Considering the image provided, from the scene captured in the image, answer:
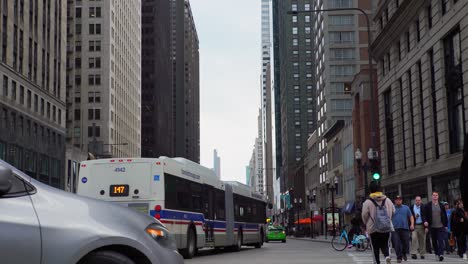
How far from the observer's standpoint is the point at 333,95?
300ft

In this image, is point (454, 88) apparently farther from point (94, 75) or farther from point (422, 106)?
point (94, 75)

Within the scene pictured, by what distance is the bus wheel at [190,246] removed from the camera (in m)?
20.7

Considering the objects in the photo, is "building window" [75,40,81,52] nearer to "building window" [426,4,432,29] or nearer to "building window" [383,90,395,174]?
"building window" [383,90,395,174]

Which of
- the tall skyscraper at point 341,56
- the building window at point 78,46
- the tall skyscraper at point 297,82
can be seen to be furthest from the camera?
the tall skyscraper at point 297,82

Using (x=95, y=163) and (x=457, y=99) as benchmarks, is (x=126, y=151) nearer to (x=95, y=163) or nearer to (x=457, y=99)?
(x=457, y=99)

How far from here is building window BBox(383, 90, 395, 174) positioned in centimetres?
4649

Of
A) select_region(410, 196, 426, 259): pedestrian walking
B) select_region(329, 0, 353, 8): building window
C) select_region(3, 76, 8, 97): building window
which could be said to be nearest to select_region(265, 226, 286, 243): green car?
select_region(3, 76, 8, 97): building window

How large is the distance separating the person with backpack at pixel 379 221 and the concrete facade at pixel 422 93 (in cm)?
1939

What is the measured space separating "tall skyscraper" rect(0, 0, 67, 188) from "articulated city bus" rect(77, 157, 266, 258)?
35.1 metres

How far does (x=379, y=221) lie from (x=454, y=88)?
2196cm

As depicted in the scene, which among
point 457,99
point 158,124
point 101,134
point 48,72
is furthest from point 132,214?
point 158,124

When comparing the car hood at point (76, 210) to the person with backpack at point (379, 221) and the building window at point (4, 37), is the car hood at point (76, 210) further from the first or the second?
the building window at point (4, 37)

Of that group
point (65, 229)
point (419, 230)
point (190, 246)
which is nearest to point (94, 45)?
point (190, 246)

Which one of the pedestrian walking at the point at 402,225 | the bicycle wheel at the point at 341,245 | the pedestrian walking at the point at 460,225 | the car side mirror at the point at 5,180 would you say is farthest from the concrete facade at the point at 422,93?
the car side mirror at the point at 5,180
